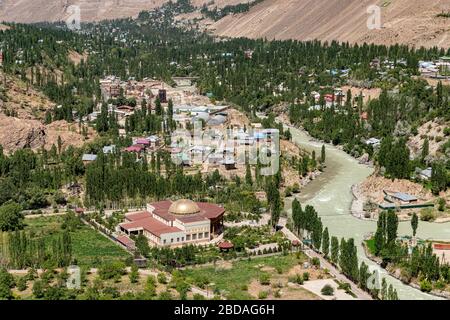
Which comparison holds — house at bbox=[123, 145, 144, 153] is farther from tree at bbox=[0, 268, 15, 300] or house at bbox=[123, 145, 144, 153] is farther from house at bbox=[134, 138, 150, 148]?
tree at bbox=[0, 268, 15, 300]

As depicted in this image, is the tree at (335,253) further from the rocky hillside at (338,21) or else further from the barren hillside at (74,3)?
the barren hillside at (74,3)

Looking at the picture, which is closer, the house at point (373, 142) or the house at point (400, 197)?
the house at point (400, 197)

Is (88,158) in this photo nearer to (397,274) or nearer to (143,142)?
(143,142)
